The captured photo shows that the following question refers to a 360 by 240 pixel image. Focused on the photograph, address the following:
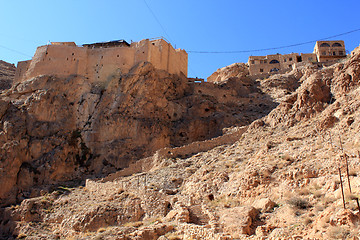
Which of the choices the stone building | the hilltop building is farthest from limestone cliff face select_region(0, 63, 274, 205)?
the hilltop building

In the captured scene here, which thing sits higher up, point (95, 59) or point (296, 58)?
point (296, 58)

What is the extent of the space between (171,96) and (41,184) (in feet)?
45.0

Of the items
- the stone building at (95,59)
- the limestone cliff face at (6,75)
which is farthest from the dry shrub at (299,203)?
the limestone cliff face at (6,75)

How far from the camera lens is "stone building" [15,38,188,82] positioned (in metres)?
35.9

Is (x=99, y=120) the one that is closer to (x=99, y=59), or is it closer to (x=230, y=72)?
(x=99, y=59)

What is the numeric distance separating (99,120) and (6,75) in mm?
21572

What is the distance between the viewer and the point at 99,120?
32.3 m

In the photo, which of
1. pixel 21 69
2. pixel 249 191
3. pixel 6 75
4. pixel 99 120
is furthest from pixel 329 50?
pixel 6 75

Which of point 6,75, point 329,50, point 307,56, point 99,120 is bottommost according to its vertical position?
point 99,120

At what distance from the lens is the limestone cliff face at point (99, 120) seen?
2898cm

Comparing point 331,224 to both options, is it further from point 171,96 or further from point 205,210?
point 171,96

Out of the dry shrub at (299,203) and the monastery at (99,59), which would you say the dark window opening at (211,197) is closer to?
the dry shrub at (299,203)

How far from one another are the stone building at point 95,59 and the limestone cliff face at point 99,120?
1065 mm

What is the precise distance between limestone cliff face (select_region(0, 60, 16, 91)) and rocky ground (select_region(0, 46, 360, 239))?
71.4ft
